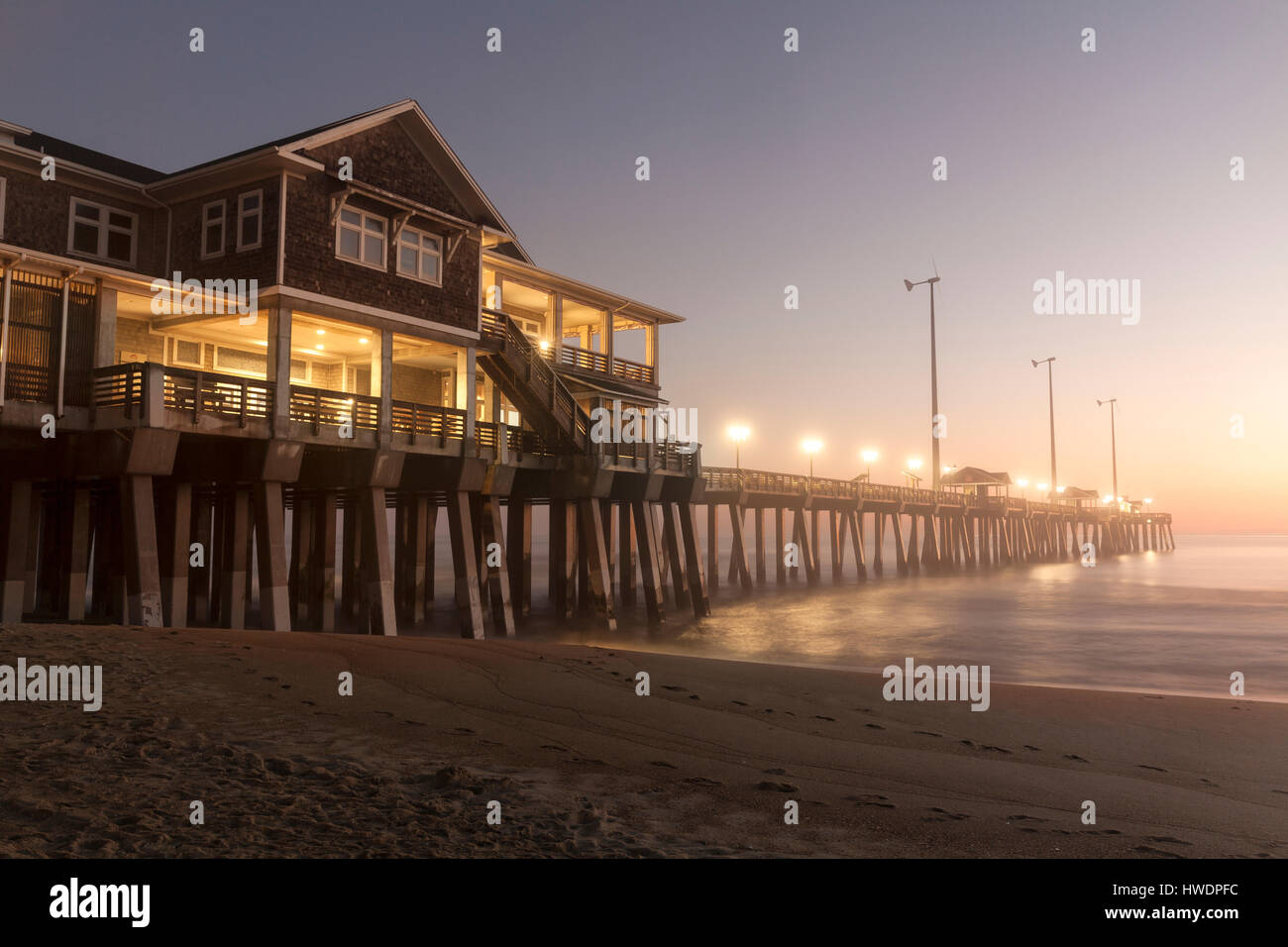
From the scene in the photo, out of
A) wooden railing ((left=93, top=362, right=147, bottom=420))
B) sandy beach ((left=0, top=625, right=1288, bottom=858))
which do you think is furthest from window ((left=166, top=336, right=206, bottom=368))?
sandy beach ((left=0, top=625, right=1288, bottom=858))

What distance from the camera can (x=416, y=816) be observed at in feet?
18.8

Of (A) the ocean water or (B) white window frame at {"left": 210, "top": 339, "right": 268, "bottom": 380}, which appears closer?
(B) white window frame at {"left": 210, "top": 339, "right": 268, "bottom": 380}

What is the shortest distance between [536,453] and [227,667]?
1488 centimetres

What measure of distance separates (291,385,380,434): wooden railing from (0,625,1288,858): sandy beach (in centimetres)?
598

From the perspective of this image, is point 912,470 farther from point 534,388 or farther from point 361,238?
point 361,238

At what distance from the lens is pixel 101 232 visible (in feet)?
61.4

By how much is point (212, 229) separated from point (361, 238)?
293 centimetres

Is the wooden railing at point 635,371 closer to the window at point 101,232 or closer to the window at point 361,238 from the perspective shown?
the window at point 361,238

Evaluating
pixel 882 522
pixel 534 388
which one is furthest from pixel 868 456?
pixel 534 388

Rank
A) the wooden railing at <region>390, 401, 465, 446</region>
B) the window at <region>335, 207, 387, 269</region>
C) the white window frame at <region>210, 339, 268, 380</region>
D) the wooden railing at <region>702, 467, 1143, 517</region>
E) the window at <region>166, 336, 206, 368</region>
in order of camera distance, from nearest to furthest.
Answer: the window at <region>335, 207, 387, 269</region>, the wooden railing at <region>390, 401, 465, 446</region>, the window at <region>166, 336, 206, 368</region>, the white window frame at <region>210, 339, 268, 380</region>, the wooden railing at <region>702, 467, 1143, 517</region>

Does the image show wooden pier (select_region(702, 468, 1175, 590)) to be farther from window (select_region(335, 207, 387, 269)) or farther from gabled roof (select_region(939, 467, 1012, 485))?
window (select_region(335, 207, 387, 269))

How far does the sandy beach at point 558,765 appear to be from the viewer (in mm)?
5508

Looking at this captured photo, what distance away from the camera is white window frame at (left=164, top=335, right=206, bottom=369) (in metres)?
19.8

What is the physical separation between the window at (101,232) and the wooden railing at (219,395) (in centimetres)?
405
